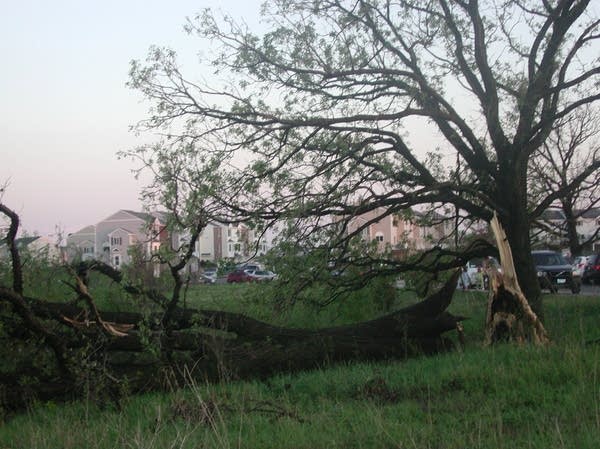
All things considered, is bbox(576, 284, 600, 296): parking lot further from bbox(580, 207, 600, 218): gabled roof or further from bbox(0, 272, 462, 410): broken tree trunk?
bbox(0, 272, 462, 410): broken tree trunk

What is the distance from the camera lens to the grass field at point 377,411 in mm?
5668

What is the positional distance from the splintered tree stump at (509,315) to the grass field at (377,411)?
1.74 feet

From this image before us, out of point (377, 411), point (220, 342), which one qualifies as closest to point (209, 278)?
point (220, 342)

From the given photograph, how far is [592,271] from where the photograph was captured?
3484 centimetres

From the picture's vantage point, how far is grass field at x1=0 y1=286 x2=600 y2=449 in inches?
223

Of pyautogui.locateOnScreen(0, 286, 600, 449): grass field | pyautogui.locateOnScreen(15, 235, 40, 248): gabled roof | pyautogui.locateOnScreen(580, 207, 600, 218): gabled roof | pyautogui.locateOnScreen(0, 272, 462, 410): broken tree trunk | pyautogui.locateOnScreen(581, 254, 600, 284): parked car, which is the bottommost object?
pyautogui.locateOnScreen(0, 286, 600, 449): grass field

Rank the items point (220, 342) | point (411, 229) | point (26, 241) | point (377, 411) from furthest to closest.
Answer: point (411, 229)
point (26, 241)
point (220, 342)
point (377, 411)

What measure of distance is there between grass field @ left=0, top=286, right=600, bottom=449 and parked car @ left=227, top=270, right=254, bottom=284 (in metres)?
3.36

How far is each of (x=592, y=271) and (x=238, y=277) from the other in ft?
89.4

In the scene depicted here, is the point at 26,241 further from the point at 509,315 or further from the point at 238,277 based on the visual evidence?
the point at 509,315

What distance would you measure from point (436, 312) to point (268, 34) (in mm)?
5875

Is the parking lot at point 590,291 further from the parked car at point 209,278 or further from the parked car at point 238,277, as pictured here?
the parked car at point 238,277


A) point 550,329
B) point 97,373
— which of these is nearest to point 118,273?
point 97,373

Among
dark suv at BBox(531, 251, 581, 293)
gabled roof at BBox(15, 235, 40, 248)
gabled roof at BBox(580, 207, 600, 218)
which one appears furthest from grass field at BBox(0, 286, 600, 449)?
dark suv at BBox(531, 251, 581, 293)
